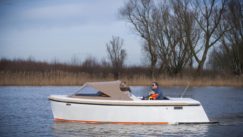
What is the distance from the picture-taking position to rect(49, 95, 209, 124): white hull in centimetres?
1767

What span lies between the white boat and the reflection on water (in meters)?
0.25

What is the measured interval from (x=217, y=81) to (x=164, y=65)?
11.1 metres

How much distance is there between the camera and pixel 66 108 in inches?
729

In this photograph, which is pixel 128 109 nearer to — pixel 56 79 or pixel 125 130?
pixel 125 130

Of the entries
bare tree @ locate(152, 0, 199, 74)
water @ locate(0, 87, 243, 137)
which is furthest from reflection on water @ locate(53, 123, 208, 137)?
bare tree @ locate(152, 0, 199, 74)

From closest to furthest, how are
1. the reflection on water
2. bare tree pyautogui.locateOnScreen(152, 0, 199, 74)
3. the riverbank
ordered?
the reflection on water < the riverbank < bare tree pyautogui.locateOnScreen(152, 0, 199, 74)

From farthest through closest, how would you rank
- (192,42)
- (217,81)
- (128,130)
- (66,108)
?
(192,42) → (217,81) → (66,108) → (128,130)

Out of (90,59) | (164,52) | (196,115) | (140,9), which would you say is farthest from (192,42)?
(196,115)

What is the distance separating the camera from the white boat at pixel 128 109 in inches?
696

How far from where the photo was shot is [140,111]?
58.5 feet

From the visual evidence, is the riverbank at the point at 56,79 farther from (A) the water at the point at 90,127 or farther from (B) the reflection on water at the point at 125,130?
(B) the reflection on water at the point at 125,130

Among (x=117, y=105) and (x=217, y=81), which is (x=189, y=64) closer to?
(x=217, y=81)

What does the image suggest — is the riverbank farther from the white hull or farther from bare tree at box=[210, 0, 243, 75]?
the white hull

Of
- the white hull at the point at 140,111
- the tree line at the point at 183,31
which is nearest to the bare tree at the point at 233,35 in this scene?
the tree line at the point at 183,31
